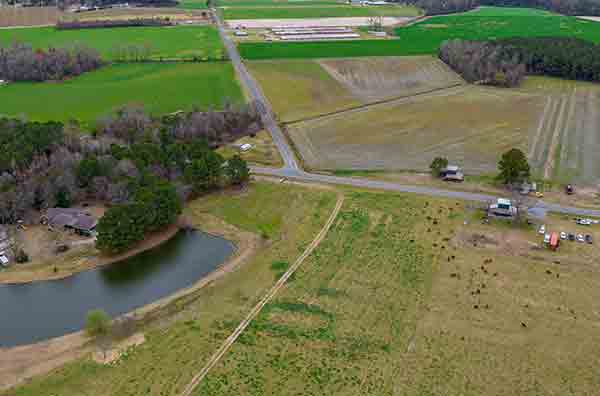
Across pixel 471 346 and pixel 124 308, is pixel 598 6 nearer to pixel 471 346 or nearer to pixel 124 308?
pixel 471 346

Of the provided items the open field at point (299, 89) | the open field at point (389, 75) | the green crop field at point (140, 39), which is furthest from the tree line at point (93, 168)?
the green crop field at point (140, 39)

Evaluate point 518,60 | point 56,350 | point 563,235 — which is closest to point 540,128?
point 518,60

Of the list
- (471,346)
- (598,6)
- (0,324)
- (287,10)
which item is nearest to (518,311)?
(471,346)

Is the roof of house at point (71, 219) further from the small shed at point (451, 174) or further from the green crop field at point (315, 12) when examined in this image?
the green crop field at point (315, 12)

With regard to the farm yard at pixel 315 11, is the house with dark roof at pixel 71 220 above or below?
below

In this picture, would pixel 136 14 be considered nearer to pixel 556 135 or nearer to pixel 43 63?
pixel 43 63

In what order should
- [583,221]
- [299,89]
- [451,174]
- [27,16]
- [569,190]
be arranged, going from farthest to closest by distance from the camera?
[27,16] → [299,89] → [451,174] → [569,190] → [583,221]
